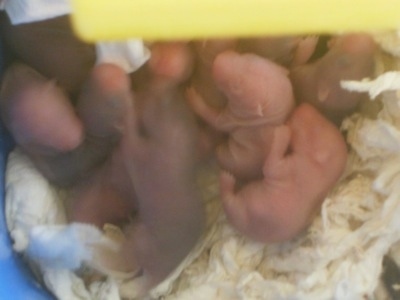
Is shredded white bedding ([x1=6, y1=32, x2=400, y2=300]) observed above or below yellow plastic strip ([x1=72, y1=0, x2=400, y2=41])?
below

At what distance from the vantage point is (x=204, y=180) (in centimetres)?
92

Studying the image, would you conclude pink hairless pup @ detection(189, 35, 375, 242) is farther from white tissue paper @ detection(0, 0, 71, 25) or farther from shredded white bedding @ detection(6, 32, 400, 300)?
white tissue paper @ detection(0, 0, 71, 25)

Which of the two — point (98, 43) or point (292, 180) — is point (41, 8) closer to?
point (98, 43)

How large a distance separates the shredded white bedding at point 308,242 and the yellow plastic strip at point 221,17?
215 millimetres

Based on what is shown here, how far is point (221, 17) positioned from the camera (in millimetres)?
→ 593

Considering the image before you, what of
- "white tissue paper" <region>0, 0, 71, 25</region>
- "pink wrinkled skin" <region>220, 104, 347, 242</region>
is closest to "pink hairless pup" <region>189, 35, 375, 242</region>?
"pink wrinkled skin" <region>220, 104, 347, 242</region>

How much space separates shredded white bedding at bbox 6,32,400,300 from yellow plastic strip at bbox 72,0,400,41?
215 mm

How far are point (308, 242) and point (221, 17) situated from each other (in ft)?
1.19

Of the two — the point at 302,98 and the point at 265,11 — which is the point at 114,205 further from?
the point at 265,11

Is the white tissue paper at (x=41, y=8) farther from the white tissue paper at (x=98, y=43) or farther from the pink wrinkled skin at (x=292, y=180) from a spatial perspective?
the pink wrinkled skin at (x=292, y=180)

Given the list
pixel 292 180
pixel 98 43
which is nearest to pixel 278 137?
pixel 292 180

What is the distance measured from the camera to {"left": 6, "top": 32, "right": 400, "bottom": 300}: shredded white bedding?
0.83 m

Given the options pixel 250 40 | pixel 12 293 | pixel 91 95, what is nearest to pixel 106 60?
pixel 91 95

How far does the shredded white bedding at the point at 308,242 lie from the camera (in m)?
0.83
